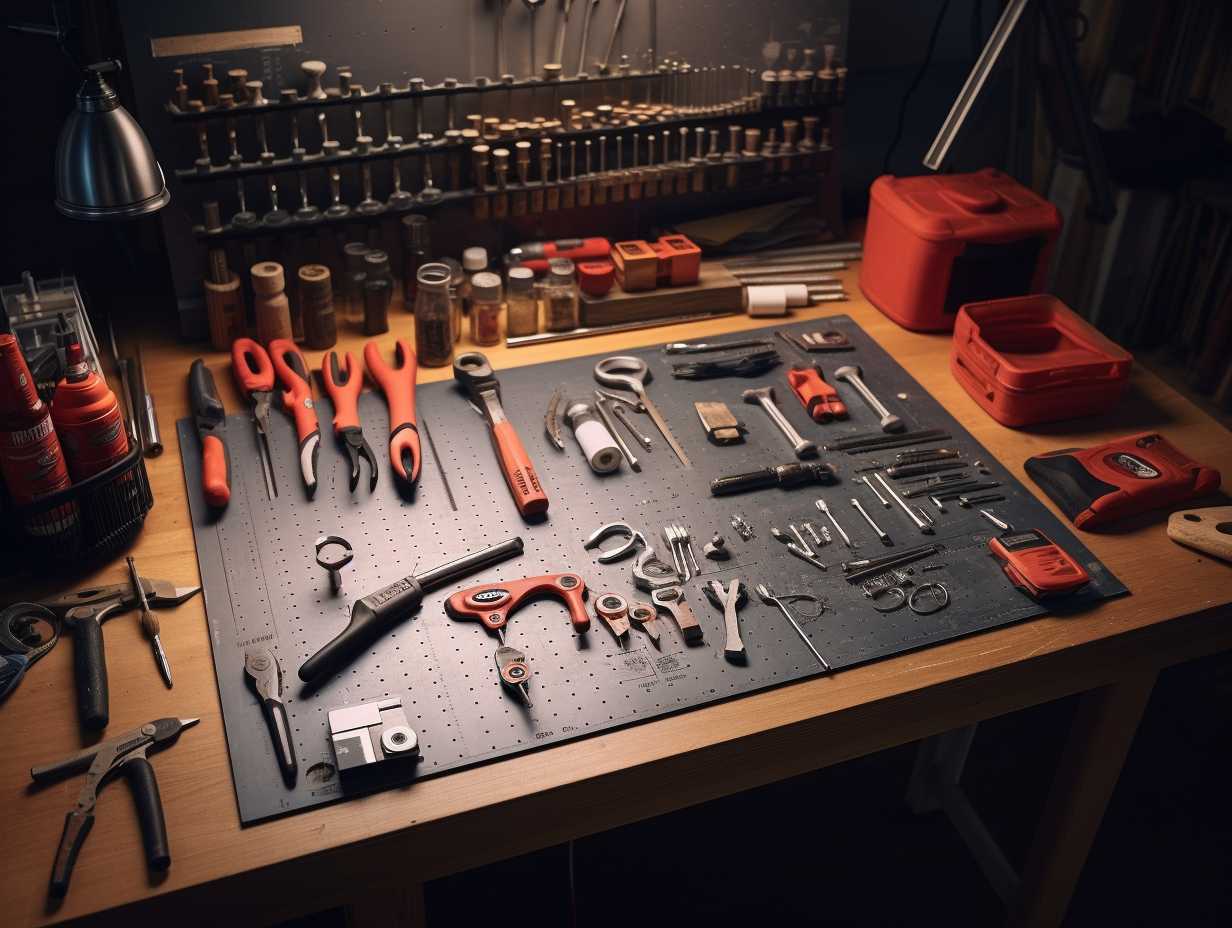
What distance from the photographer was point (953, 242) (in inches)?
84.4

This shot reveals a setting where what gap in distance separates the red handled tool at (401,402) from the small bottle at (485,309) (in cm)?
14

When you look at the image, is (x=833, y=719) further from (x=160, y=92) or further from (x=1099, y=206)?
(x=160, y=92)

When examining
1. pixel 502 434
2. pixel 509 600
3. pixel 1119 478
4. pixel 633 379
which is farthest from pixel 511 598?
pixel 1119 478

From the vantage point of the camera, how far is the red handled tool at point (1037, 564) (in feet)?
5.24

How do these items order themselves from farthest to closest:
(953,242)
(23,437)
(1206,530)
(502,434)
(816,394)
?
(953,242)
(816,394)
(502,434)
(1206,530)
(23,437)

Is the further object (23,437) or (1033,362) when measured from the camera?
(1033,362)

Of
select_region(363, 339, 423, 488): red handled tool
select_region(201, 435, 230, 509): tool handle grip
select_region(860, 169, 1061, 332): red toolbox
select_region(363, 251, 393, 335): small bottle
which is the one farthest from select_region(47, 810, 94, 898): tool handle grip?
select_region(860, 169, 1061, 332): red toolbox

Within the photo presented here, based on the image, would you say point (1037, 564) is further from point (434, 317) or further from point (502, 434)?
point (434, 317)

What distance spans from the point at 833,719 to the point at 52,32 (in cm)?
139

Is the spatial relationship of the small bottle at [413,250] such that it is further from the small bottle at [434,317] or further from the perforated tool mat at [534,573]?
the perforated tool mat at [534,573]

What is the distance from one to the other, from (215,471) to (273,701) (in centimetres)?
50

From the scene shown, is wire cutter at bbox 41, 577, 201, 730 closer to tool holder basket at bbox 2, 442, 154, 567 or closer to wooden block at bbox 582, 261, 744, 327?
tool holder basket at bbox 2, 442, 154, 567

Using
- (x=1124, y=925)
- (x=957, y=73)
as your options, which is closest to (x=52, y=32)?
(x=957, y=73)

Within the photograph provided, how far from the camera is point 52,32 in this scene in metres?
1.52
